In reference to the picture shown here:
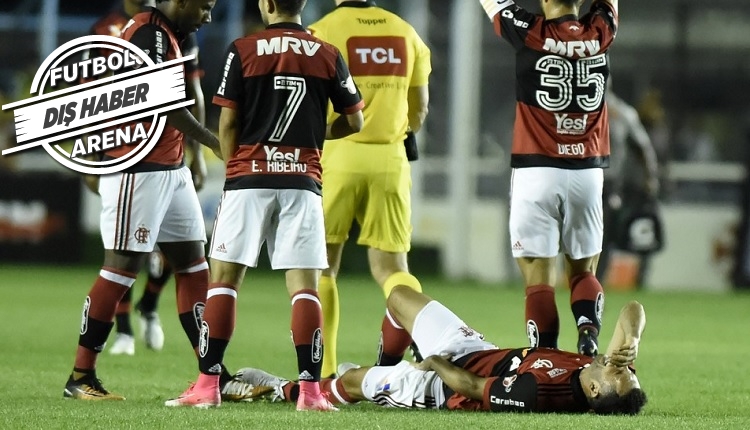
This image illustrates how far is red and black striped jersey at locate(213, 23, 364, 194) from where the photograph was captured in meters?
6.50

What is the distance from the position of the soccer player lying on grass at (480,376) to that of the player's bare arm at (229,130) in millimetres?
1171

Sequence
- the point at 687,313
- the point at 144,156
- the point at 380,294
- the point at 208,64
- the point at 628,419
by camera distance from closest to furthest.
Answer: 1. the point at 628,419
2. the point at 144,156
3. the point at 687,313
4. the point at 380,294
5. the point at 208,64

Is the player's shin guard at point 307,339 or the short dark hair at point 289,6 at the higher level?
the short dark hair at point 289,6

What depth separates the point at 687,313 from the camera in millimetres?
14016

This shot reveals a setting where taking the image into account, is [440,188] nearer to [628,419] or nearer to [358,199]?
[358,199]

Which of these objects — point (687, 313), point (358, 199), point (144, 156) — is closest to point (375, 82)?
point (358, 199)

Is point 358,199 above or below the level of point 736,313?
above

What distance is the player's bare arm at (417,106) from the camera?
815 centimetres

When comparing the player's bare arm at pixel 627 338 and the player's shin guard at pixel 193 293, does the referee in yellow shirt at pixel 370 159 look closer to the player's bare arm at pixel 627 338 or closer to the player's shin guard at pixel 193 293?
the player's shin guard at pixel 193 293

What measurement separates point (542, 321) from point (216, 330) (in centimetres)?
193

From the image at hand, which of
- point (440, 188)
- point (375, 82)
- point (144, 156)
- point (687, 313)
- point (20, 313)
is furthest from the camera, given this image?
point (440, 188)

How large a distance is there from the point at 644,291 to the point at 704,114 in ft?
20.3

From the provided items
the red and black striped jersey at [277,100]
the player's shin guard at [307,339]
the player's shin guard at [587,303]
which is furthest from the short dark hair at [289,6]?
the player's shin guard at [587,303]

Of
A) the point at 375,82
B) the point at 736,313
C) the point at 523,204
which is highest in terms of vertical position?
the point at 375,82
